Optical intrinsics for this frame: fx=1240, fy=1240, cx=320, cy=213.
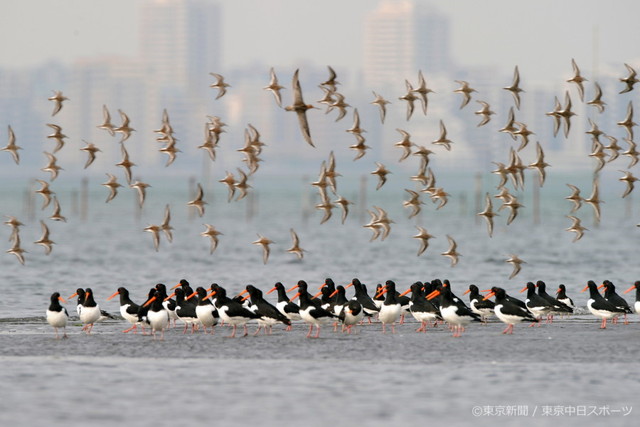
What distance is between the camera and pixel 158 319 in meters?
30.5

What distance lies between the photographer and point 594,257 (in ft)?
273

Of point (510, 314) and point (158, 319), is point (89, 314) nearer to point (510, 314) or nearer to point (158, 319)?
point (158, 319)

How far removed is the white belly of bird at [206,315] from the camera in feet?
104

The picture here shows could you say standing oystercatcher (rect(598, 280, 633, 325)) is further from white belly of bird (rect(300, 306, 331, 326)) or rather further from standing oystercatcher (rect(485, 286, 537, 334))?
white belly of bird (rect(300, 306, 331, 326))

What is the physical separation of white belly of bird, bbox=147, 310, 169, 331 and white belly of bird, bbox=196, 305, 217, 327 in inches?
45.7

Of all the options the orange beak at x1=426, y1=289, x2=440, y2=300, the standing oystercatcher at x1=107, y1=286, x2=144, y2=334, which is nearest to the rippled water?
the standing oystercatcher at x1=107, y1=286, x2=144, y2=334

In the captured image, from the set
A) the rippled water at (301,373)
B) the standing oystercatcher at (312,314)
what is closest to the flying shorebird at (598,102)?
the rippled water at (301,373)

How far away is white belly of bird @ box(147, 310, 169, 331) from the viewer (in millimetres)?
30547

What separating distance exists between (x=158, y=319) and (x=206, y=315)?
1.51 meters

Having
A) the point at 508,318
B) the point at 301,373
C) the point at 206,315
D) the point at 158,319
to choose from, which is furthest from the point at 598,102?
the point at 301,373

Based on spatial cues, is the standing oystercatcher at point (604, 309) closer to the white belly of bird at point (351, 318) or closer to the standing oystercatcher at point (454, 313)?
the standing oystercatcher at point (454, 313)

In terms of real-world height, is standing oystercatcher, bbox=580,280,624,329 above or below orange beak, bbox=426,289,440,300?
below

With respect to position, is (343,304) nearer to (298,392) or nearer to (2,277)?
(298,392)

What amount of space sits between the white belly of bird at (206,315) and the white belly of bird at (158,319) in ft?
3.81
